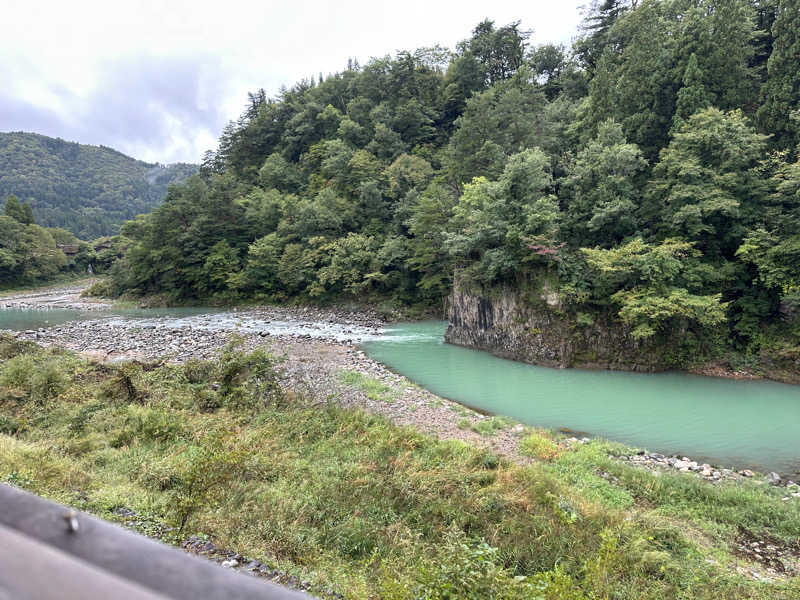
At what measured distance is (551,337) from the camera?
51.4ft

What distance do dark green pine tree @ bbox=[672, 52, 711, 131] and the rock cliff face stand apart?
9688 mm

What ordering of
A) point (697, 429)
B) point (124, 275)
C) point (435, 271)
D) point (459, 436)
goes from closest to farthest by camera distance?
point (459, 436) < point (697, 429) < point (435, 271) < point (124, 275)

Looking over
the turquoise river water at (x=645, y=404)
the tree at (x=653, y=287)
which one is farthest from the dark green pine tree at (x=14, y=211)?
the tree at (x=653, y=287)

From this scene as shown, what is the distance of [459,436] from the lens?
8.98 metres

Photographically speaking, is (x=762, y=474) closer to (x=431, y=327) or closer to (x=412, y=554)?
(x=412, y=554)

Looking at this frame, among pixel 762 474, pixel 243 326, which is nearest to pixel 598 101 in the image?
pixel 762 474

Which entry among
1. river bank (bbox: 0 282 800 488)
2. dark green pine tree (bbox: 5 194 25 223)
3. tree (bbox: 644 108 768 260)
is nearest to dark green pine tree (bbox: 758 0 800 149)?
tree (bbox: 644 108 768 260)

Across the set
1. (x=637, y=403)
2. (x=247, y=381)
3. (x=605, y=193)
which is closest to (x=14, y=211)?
(x=247, y=381)

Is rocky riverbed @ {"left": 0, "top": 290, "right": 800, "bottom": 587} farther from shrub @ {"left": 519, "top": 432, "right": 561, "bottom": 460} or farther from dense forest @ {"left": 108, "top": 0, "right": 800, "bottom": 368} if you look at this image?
dense forest @ {"left": 108, "top": 0, "right": 800, "bottom": 368}

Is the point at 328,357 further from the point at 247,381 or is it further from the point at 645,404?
the point at 645,404

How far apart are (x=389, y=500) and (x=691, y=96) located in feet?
68.1

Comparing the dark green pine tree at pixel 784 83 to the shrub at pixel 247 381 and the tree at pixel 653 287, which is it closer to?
the tree at pixel 653 287

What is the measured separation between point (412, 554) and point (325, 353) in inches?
513

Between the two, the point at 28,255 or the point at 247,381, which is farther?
the point at 28,255
